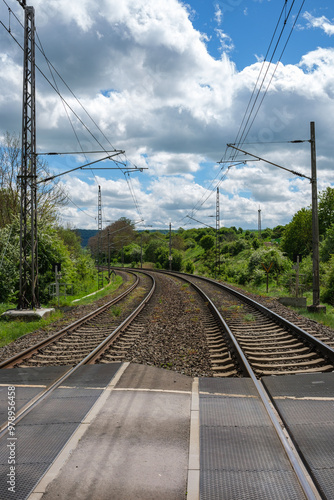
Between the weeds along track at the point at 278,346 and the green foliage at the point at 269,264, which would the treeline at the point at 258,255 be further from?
the weeds along track at the point at 278,346

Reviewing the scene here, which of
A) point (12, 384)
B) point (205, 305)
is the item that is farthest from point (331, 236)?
point (12, 384)

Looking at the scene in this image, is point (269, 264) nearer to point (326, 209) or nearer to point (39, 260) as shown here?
point (39, 260)

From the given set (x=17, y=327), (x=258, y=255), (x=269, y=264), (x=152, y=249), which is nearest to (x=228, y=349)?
(x=17, y=327)

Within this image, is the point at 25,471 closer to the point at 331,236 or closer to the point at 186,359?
the point at 186,359

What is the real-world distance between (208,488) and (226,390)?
9.00 ft

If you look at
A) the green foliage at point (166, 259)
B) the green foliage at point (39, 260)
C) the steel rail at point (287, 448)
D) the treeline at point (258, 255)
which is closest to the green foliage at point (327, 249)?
the treeline at point (258, 255)

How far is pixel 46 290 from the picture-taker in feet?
73.0

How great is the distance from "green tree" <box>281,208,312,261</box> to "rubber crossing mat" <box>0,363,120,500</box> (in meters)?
63.2

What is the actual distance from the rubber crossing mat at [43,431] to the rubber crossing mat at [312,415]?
8.35ft

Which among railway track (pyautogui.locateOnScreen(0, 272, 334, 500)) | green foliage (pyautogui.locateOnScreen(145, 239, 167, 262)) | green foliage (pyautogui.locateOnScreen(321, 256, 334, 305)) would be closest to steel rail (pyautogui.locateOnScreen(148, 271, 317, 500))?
railway track (pyautogui.locateOnScreen(0, 272, 334, 500))

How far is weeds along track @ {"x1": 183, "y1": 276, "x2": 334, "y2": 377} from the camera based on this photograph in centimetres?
784

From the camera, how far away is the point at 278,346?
381 inches

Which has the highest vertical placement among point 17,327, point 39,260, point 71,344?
point 39,260

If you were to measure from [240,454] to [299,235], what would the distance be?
66.4m
